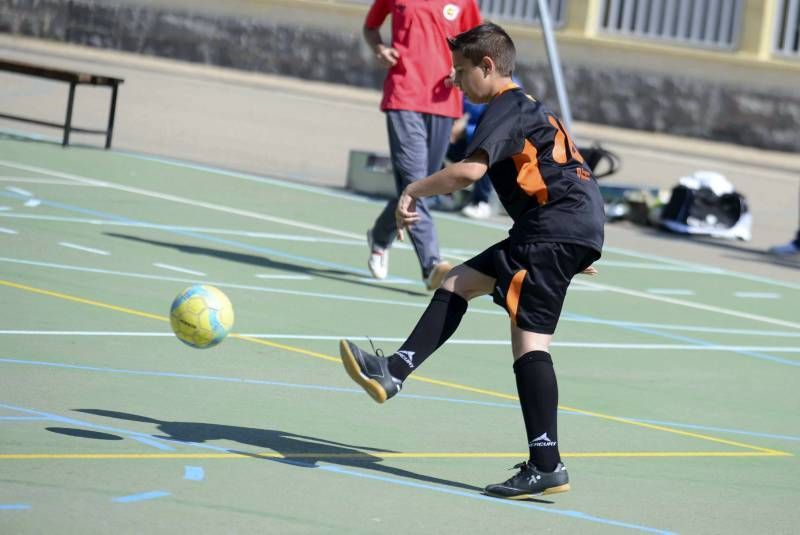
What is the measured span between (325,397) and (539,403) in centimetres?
167

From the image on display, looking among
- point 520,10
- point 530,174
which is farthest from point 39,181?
point 520,10

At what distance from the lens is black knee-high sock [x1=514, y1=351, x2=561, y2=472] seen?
6.16m

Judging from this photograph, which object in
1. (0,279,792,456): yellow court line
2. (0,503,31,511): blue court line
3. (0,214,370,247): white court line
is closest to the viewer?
(0,503,31,511): blue court line

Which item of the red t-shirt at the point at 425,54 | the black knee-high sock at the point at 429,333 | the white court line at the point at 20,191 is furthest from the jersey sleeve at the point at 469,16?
the black knee-high sock at the point at 429,333

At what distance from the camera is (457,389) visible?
816 cm

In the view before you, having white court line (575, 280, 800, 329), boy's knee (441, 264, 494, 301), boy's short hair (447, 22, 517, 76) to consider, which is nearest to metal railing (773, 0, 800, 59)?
white court line (575, 280, 800, 329)

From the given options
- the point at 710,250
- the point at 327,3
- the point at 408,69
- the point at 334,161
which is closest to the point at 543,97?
the point at 327,3

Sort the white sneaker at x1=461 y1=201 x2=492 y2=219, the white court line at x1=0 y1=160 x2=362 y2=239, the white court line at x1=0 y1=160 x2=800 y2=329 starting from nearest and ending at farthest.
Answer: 1. the white court line at x1=0 y1=160 x2=800 y2=329
2. the white court line at x1=0 y1=160 x2=362 y2=239
3. the white sneaker at x1=461 y1=201 x2=492 y2=219

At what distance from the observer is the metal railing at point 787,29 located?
88.7ft

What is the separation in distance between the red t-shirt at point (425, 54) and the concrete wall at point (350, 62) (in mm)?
16528

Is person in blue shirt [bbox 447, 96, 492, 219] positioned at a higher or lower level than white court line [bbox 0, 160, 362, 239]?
higher

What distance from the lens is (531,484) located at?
240 inches

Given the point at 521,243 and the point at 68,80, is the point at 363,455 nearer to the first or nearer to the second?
the point at 521,243

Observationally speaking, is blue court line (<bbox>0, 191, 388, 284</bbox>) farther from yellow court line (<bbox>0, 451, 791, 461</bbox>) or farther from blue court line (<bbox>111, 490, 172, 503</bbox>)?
blue court line (<bbox>111, 490, 172, 503</bbox>)
